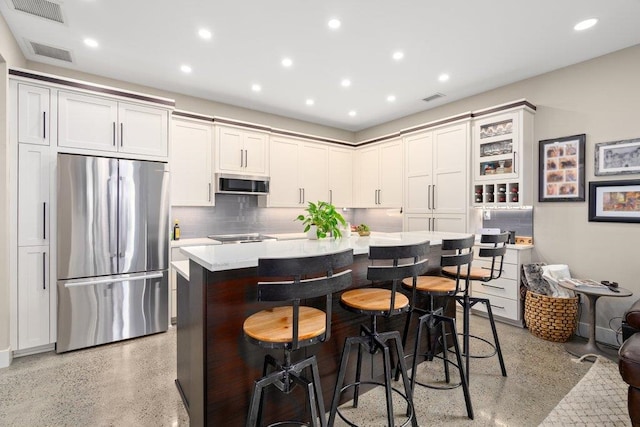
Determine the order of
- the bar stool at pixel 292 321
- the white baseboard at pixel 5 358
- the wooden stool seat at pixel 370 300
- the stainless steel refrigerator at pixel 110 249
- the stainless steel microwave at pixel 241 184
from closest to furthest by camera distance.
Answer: the bar stool at pixel 292 321 < the wooden stool seat at pixel 370 300 < the white baseboard at pixel 5 358 < the stainless steel refrigerator at pixel 110 249 < the stainless steel microwave at pixel 241 184

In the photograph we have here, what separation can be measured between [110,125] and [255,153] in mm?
1942

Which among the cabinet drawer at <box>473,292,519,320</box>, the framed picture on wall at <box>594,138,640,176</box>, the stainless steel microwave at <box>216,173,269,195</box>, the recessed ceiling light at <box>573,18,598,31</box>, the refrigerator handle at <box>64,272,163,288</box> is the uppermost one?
the recessed ceiling light at <box>573,18,598,31</box>

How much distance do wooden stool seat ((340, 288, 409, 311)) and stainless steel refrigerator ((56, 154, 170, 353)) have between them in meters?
2.57

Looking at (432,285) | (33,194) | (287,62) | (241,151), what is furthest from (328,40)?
(33,194)

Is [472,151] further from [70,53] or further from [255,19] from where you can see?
[70,53]

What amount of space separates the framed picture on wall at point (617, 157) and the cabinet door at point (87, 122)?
5314 mm

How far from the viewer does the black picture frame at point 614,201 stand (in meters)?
3.16

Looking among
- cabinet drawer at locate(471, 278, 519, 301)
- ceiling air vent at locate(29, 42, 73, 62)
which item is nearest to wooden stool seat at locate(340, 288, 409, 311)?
cabinet drawer at locate(471, 278, 519, 301)

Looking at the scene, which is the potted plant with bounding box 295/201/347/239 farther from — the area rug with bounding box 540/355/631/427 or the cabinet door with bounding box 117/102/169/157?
the cabinet door with bounding box 117/102/169/157

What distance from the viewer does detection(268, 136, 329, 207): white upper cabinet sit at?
5.06 meters

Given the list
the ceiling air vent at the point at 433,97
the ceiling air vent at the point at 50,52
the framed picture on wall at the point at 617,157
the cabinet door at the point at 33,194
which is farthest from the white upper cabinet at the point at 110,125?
the framed picture on wall at the point at 617,157

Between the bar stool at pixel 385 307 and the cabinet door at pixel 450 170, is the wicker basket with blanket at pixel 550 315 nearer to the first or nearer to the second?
the cabinet door at pixel 450 170

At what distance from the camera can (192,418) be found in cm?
183

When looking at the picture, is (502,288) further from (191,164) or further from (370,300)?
(191,164)
